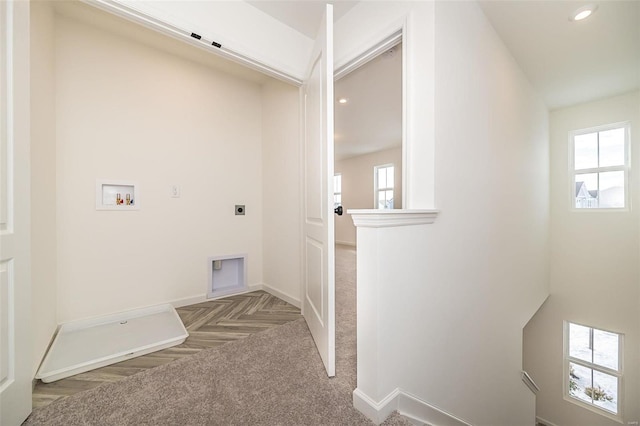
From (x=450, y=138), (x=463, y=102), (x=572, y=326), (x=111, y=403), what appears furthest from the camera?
(x=572, y=326)

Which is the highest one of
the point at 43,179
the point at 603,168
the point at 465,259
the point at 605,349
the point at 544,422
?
the point at 603,168

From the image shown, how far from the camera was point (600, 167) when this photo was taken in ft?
12.2

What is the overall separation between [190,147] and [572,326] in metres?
6.36

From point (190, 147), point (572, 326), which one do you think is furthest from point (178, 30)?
point (572, 326)

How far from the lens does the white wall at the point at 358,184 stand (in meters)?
6.72

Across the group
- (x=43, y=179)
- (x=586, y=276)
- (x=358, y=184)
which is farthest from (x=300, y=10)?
(x=358, y=184)

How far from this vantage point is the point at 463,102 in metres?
1.72

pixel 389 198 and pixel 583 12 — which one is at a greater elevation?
pixel 583 12

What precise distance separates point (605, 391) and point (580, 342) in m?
0.72

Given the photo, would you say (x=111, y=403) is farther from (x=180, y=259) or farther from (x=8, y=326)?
(x=180, y=259)

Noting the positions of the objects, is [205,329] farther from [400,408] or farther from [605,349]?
[605,349]

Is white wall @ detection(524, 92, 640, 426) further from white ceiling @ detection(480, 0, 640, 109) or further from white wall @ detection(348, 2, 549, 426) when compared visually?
white wall @ detection(348, 2, 549, 426)

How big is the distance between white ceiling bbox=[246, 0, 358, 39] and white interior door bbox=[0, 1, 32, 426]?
1.40m

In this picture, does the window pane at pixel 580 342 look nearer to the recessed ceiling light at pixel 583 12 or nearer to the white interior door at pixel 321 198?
the recessed ceiling light at pixel 583 12
